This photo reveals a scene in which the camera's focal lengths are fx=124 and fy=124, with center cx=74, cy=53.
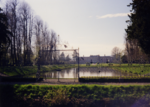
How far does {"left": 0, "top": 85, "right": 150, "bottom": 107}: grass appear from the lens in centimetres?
802

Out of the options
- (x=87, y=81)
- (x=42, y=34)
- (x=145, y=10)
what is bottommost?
(x=87, y=81)

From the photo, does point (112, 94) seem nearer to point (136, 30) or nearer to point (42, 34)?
point (136, 30)

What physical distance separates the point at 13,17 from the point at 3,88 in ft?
82.4

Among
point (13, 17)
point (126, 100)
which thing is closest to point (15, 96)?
point (126, 100)

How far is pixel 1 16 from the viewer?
15133mm

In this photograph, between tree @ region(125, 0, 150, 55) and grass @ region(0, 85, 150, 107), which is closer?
grass @ region(0, 85, 150, 107)

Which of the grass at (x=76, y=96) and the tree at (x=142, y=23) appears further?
the tree at (x=142, y=23)

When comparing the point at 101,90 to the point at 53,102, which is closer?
the point at 53,102

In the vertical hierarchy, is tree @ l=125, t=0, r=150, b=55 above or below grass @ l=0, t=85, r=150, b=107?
above

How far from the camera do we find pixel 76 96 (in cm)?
859

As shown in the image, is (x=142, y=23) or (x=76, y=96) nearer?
(x=76, y=96)

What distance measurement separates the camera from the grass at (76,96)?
8.02 metres

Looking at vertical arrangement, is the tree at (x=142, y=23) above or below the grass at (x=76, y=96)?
above

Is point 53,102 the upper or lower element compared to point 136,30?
lower
